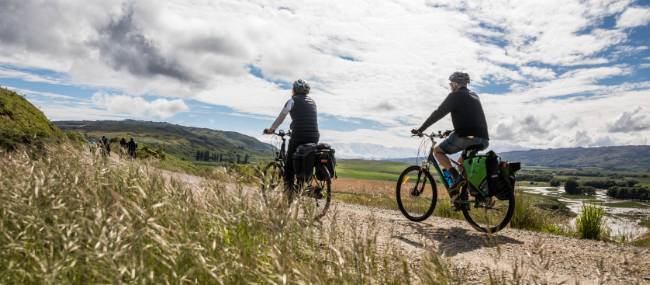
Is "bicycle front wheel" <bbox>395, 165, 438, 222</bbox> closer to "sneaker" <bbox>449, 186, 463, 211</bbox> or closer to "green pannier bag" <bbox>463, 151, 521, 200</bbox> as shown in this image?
"sneaker" <bbox>449, 186, 463, 211</bbox>

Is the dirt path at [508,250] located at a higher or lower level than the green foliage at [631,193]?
higher

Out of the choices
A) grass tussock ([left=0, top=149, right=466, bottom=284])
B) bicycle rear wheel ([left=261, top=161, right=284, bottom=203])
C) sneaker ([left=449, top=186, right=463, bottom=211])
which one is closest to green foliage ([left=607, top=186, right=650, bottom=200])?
sneaker ([left=449, top=186, right=463, bottom=211])

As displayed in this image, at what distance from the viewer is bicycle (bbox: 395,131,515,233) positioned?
26.1 feet

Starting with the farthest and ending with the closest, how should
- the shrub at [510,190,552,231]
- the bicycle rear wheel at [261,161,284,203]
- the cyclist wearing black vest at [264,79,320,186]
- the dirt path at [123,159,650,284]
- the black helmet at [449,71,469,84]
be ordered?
the shrub at [510,190,552,231] < the cyclist wearing black vest at [264,79,320,186] < the black helmet at [449,71,469,84] < the dirt path at [123,159,650,284] < the bicycle rear wheel at [261,161,284,203]

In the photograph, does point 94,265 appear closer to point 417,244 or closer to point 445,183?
point 417,244

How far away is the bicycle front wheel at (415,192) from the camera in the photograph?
9.62 m

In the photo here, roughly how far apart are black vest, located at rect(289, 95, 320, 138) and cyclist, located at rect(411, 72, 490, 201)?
2.67 metres

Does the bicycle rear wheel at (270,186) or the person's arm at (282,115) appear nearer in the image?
the bicycle rear wheel at (270,186)

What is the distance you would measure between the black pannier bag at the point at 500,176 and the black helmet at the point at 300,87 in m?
4.21

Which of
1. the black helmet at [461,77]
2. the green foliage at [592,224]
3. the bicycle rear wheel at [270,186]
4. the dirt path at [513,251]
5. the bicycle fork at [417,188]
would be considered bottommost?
the dirt path at [513,251]

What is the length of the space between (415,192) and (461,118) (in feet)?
7.98

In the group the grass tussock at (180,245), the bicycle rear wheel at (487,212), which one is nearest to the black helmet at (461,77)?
the bicycle rear wheel at (487,212)

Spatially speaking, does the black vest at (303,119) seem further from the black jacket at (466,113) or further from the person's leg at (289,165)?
the black jacket at (466,113)

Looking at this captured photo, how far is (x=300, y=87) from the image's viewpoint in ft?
30.8
